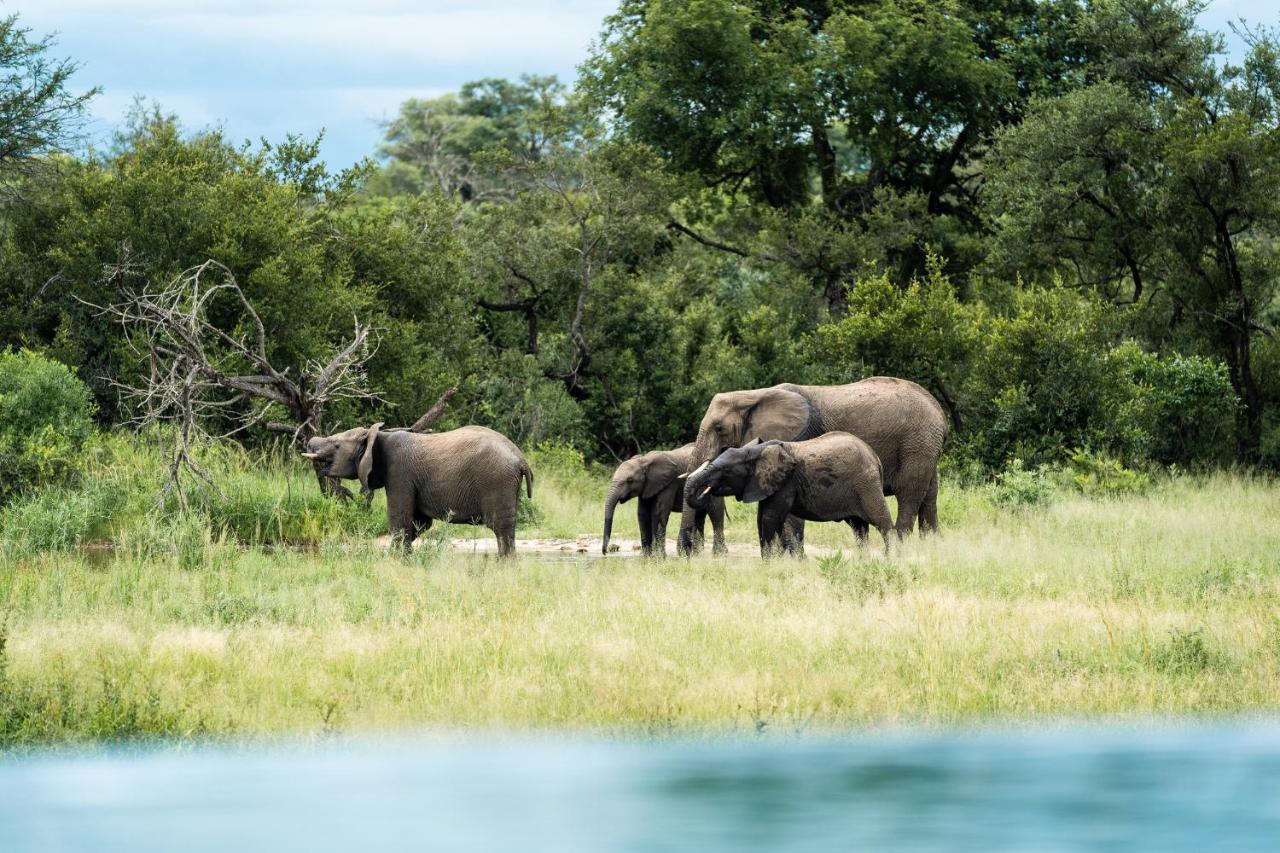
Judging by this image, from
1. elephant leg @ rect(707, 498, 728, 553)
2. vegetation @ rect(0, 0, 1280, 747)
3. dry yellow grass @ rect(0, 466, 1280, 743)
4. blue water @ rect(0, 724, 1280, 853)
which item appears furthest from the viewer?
elephant leg @ rect(707, 498, 728, 553)

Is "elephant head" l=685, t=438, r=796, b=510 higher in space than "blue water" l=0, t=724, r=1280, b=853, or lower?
higher

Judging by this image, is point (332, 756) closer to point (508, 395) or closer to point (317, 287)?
point (317, 287)

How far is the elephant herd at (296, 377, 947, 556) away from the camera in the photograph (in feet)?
51.7

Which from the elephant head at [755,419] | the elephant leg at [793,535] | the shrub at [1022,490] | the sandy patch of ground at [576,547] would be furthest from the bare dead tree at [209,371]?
the shrub at [1022,490]

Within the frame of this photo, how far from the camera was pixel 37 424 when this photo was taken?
739 inches

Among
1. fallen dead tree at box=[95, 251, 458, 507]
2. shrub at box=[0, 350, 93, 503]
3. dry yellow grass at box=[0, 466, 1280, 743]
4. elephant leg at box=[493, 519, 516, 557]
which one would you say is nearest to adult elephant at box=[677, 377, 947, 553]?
dry yellow grass at box=[0, 466, 1280, 743]

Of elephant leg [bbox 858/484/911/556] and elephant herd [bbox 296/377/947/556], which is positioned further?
elephant leg [bbox 858/484/911/556]

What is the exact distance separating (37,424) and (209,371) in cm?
280

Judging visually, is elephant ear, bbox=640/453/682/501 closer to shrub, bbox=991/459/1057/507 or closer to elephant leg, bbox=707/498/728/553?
elephant leg, bbox=707/498/728/553

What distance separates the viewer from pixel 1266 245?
30750mm

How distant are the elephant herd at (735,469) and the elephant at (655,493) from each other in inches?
0.6

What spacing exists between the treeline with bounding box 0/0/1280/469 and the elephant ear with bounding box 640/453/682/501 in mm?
7097

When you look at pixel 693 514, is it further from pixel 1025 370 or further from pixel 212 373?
pixel 1025 370

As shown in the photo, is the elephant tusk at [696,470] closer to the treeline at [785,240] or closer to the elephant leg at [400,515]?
the elephant leg at [400,515]
